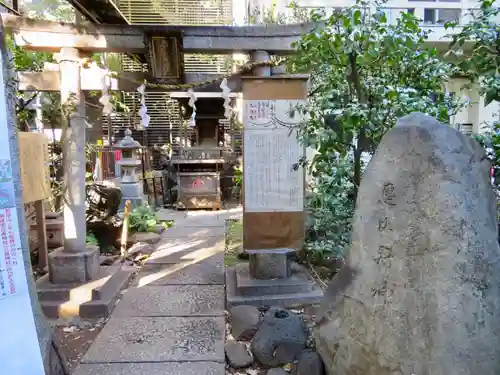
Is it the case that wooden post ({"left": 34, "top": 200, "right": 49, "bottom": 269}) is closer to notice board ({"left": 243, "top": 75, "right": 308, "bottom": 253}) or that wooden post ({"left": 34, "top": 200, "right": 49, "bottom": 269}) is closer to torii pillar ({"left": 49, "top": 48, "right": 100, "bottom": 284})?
torii pillar ({"left": 49, "top": 48, "right": 100, "bottom": 284})

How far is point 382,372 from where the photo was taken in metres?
2.54

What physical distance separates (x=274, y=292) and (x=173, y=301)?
1359 mm

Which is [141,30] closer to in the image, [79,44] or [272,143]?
[79,44]

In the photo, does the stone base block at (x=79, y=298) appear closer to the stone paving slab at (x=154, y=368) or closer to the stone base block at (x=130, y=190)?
the stone paving slab at (x=154, y=368)

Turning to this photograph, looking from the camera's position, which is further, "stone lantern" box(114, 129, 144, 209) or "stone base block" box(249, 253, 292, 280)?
"stone lantern" box(114, 129, 144, 209)

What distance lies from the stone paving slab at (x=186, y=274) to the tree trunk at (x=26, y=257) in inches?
118

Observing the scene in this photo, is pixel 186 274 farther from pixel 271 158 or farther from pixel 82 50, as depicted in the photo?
pixel 82 50

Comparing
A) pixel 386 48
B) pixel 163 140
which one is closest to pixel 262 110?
pixel 386 48

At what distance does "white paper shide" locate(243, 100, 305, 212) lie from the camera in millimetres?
5078

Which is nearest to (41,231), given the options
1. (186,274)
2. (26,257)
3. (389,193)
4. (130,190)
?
(186,274)

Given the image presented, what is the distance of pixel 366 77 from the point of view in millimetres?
4121

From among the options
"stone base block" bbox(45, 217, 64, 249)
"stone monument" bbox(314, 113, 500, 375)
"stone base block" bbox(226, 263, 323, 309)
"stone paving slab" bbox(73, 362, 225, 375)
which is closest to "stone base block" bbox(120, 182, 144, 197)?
"stone base block" bbox(45, 217, 64, 249)

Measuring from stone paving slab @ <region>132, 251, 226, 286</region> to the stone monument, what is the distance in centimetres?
357

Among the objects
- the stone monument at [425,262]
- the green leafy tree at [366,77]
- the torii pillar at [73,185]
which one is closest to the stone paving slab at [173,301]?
the torii pillar at [73,185]
